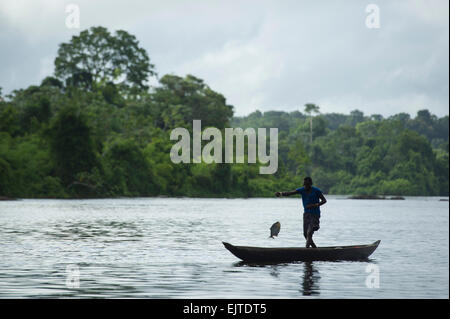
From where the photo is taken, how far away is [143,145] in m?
103

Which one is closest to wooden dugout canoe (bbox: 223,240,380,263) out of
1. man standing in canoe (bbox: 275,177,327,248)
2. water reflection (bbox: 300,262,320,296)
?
water reflection (bbox: 300,262,320,296)

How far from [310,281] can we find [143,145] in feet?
283

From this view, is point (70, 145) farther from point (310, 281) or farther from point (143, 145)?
point (310, 281)

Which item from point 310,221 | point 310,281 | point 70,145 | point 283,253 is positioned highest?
point 70,145

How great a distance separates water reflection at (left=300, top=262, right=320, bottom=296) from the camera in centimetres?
1650

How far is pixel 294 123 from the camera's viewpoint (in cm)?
18700

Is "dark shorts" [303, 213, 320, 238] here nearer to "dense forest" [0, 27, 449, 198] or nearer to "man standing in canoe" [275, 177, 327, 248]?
"man standing in canoe" [275, 177, 327, 248]

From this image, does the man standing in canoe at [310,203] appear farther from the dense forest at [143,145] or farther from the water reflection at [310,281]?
Result: the dense forest at [143,145]

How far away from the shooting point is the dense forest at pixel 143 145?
8219 centimetres

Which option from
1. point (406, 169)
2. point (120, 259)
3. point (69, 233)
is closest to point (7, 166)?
point (69, 233)

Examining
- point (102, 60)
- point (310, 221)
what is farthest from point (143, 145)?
point (310, 221)

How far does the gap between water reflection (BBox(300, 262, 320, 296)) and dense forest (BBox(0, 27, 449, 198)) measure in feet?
187
